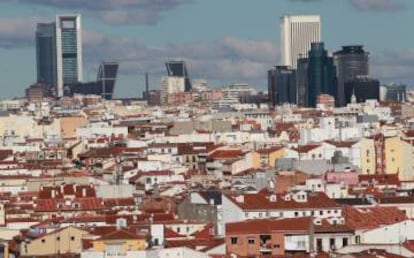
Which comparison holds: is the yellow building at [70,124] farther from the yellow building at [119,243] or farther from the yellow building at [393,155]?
the yellow building at [119,243]

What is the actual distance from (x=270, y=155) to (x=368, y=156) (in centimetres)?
692

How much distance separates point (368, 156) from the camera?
107 metres

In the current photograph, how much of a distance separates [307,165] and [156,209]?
25641mm

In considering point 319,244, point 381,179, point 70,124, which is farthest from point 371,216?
point 70,124

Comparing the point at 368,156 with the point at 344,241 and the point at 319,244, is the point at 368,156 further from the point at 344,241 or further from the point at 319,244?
the point at 319,244

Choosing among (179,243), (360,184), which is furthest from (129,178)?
(179,243)

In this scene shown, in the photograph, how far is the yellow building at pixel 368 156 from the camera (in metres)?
105

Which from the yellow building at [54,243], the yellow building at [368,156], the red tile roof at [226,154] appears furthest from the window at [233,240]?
the red tile roof at [226,154]

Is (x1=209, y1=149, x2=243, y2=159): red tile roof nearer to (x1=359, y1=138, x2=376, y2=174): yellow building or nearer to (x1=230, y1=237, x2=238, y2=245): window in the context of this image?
(x1=359, y1=138, x2=376, y2=174): yellow building

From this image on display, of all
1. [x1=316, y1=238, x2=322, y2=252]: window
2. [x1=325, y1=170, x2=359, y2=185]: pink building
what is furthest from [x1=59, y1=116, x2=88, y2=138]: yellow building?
[x1=316, y1=238, x2=322, y2=252]: window

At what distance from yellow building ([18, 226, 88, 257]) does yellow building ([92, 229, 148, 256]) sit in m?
2.73

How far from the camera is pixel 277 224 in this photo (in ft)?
190

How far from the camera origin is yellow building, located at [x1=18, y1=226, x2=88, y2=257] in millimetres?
60844

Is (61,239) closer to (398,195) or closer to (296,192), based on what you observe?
(296,192)
